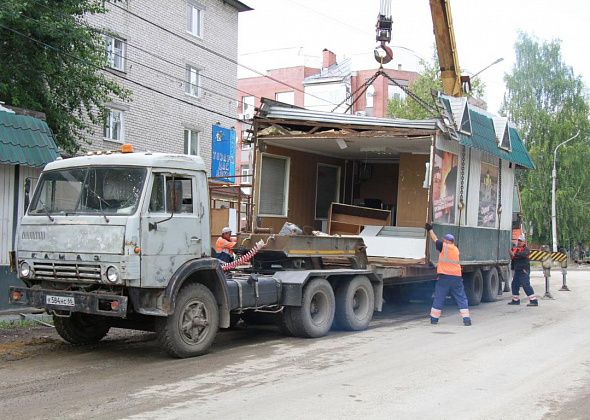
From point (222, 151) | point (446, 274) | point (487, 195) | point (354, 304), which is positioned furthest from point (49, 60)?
point (222, 151)

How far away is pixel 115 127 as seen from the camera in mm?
25016

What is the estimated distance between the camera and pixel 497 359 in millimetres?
8484

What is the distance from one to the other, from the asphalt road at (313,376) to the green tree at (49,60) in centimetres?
612

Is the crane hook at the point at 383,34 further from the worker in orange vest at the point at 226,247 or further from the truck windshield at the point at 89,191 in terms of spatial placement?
the truck windshield at the point at 89,191

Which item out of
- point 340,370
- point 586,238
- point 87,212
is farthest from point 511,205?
point 586,238

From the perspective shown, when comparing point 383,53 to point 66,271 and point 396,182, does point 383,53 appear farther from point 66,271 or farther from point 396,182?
point 66,271

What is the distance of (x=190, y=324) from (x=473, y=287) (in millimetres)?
8910

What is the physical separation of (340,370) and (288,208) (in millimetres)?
6108

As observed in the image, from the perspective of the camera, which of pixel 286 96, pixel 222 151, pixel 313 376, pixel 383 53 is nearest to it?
pixel 313 376

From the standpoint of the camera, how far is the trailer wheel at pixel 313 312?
10023 mm

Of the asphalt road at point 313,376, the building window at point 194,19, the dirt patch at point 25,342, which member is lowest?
the dirt patch at point 25,342

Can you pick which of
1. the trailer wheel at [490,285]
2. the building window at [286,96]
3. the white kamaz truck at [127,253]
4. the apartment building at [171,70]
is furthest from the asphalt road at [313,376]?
the building window at [286,96]

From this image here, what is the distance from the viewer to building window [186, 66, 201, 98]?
2877 centimetres

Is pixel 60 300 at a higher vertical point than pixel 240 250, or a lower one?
lower
